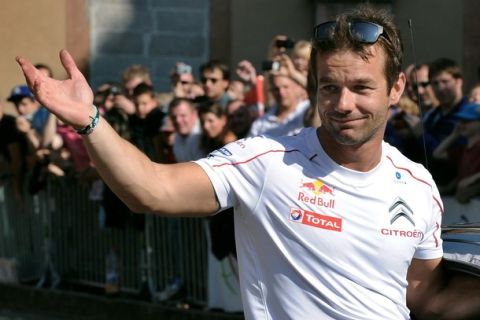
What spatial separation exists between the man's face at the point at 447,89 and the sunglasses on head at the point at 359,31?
17.5 ft

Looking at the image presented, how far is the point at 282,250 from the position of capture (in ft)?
12.5

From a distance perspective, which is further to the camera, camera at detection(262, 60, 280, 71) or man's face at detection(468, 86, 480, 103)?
man's face at detection(468, 86, 480, 103)

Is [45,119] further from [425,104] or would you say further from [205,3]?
[205,3]

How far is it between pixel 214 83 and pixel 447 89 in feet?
8.65

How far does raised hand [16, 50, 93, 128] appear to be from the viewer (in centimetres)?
334

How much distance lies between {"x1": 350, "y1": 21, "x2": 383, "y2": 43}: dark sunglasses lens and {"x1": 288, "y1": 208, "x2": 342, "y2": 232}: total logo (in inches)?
22.1

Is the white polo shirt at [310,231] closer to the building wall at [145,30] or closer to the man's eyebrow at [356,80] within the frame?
the man's eyebrow at [356,80]

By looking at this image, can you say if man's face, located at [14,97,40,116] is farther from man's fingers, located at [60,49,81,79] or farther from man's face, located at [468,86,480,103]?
man's fingers, located at [60,49,81,79]

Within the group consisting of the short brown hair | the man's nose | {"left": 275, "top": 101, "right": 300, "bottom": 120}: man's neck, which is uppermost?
the short brown hair

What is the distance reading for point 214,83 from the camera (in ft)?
36.4

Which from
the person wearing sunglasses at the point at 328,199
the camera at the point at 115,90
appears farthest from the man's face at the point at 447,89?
the person wearing sunglasses at the point at 328,199

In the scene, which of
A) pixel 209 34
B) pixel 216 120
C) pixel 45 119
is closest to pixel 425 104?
pixel 216 120

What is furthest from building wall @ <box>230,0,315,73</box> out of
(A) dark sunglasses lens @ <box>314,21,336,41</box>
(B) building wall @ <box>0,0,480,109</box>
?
(A) dark sunglasses lens @ <box>314,21,336,41</box>

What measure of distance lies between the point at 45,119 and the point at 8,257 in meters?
1.62
